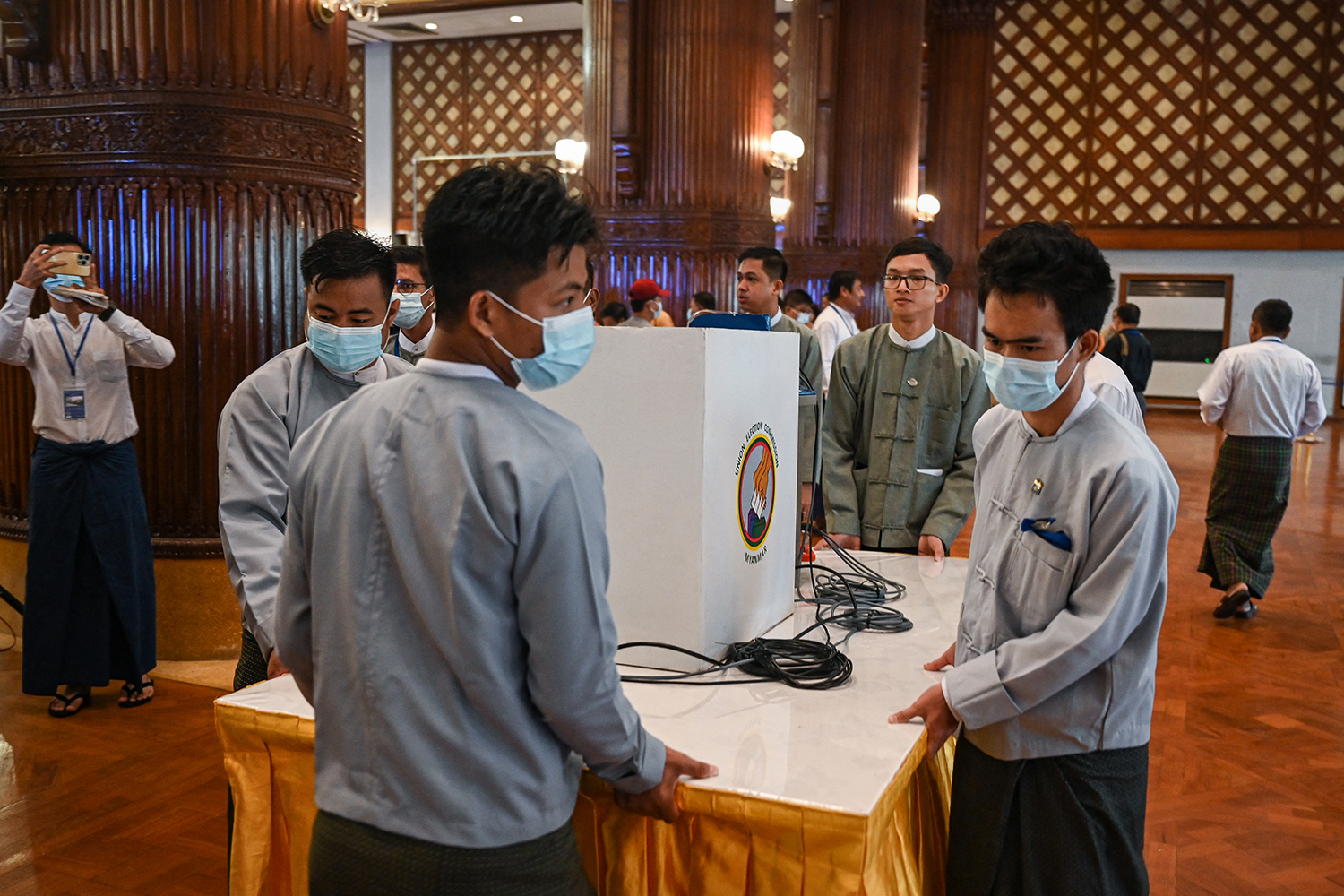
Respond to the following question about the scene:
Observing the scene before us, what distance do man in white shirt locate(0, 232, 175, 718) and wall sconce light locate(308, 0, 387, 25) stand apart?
109 centimetres

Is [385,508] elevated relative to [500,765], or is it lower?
elevated

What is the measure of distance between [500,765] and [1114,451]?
73 centimetres

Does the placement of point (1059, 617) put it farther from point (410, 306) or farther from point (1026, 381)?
point (410, 306)

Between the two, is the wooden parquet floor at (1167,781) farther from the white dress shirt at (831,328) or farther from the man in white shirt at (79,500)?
the white dress shirt at (831,328)

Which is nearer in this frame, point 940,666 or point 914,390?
point 940,666

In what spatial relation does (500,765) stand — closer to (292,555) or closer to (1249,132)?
(292,555)

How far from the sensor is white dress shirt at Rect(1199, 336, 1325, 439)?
4.39 metres

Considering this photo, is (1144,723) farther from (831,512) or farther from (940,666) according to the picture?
(831,512)

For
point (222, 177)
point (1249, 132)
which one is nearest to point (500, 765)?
point (222, 177)

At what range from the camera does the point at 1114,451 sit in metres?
1.18

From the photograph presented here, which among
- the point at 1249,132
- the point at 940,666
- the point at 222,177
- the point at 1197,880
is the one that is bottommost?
the point at 1197,880

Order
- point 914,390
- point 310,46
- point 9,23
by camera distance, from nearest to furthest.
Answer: point 914,390 < point 9,23 < point 310,46

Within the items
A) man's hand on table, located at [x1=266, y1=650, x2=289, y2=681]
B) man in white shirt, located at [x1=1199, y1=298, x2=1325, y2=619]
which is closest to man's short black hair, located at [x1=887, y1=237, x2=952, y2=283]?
man's hand on table, located at [x1=266, y1=650, x2=289, y2=681]

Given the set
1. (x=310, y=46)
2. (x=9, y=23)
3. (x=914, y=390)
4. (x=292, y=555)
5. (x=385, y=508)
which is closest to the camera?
(x=385, y=508)
